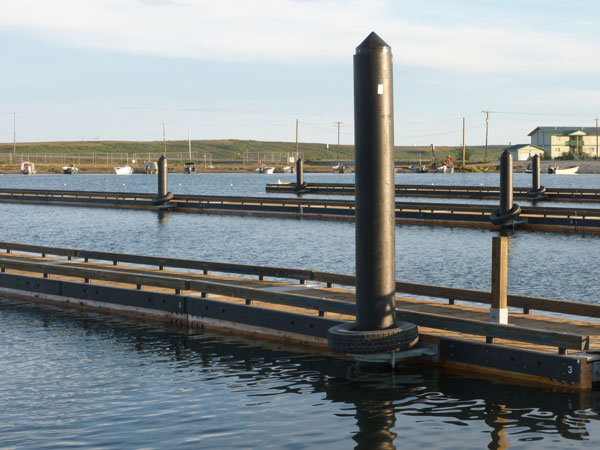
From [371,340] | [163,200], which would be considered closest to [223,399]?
[371,340]

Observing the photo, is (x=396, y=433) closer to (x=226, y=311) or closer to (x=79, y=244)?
(x=226, y=311)

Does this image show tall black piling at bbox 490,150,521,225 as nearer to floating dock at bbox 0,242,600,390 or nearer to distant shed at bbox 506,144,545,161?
floating dock at bbox 0,242,600,390

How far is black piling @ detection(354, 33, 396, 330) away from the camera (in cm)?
1406

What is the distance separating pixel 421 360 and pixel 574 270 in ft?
58.0

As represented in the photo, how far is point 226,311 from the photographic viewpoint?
19094 mm

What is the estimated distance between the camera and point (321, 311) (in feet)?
57.5

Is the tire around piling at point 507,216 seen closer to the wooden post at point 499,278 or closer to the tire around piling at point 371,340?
the wooden post at point 499,278

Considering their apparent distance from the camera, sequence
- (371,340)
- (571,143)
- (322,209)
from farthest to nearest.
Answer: (571,143), (322,209), (371,340)

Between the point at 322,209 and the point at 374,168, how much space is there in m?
42.7

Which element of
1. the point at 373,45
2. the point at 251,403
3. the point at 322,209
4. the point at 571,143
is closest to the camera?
the point at 251,403

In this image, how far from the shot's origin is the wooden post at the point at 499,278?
15.1 metres

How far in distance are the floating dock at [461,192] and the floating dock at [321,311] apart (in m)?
49.6

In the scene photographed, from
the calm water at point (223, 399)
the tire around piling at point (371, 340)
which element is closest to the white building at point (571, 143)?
the calm water at point (223, 399)

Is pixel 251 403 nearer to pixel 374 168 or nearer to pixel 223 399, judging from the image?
pixel 223 399
